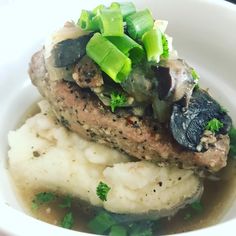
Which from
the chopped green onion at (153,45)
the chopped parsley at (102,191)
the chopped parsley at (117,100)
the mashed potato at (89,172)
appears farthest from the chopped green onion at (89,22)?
the chopped parsley at (102,191)

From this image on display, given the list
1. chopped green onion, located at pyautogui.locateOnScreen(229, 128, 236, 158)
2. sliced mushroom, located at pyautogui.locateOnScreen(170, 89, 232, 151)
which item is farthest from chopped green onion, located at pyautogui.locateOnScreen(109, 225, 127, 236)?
chopped green onion, located at pyautogui.locateOnScreen(229, 128, 236, 158)

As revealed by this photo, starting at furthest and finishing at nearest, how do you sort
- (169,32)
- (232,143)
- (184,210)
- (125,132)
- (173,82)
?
1. (169,32)
2. (232,143)
3. (184,210)
4. (125,132)
5. (173,82)

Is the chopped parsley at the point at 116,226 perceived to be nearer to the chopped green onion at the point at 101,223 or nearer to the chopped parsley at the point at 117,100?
the chopped green onion at the point at 101,223

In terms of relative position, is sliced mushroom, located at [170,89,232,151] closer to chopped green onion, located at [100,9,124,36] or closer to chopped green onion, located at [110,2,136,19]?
chopped green onion, located at [100,9,124,36]

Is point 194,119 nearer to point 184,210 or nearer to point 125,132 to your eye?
point 125,132

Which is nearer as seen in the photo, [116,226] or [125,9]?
[116,226]

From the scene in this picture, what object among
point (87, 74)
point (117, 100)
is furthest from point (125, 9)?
point (117, 100)
